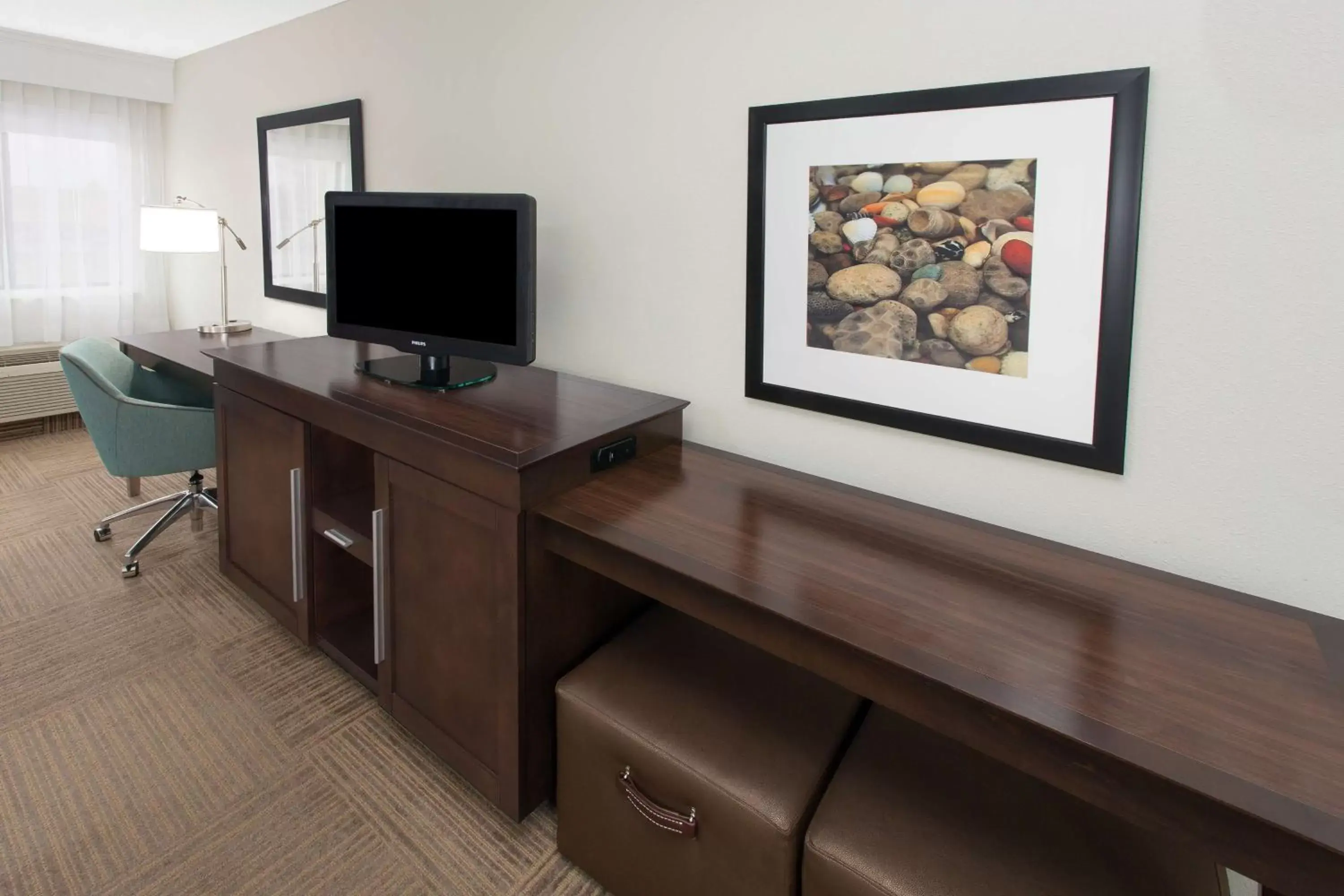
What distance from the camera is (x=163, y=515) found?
2764mm

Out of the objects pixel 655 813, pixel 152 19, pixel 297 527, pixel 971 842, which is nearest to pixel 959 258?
pixel 971 842

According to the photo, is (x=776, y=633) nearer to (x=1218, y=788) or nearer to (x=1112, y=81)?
(x=1218, y=788)

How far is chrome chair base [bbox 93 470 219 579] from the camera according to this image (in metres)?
2.35

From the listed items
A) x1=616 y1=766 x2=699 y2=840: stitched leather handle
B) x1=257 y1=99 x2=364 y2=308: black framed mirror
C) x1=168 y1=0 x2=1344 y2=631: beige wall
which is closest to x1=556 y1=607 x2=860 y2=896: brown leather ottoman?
x1=616 y1=766 x2=699 y2=840: stitched leather handle

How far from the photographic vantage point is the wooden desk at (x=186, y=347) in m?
2.41

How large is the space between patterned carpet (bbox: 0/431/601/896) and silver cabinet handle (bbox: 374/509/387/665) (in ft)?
0.70

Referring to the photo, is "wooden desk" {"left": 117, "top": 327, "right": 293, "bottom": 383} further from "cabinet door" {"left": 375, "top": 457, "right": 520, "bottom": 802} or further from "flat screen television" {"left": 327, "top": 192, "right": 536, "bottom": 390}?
"cabinet door" {"left": 375, "top": 457, "right": 520, "bottom": 802}

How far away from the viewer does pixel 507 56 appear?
1.95m

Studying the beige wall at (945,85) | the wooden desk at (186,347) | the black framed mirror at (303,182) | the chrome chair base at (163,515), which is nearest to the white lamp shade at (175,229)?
the black framed mirror at (303,182)

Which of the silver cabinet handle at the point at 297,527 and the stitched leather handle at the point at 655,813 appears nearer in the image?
the stitched leather handle at the point at 655,813

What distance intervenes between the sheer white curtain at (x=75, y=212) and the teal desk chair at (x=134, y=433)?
1.33 metres

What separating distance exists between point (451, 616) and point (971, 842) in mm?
949

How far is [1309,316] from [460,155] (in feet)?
6.37

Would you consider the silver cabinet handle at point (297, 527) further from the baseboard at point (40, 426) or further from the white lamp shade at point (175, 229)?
the baseboard at point (40, 426)
